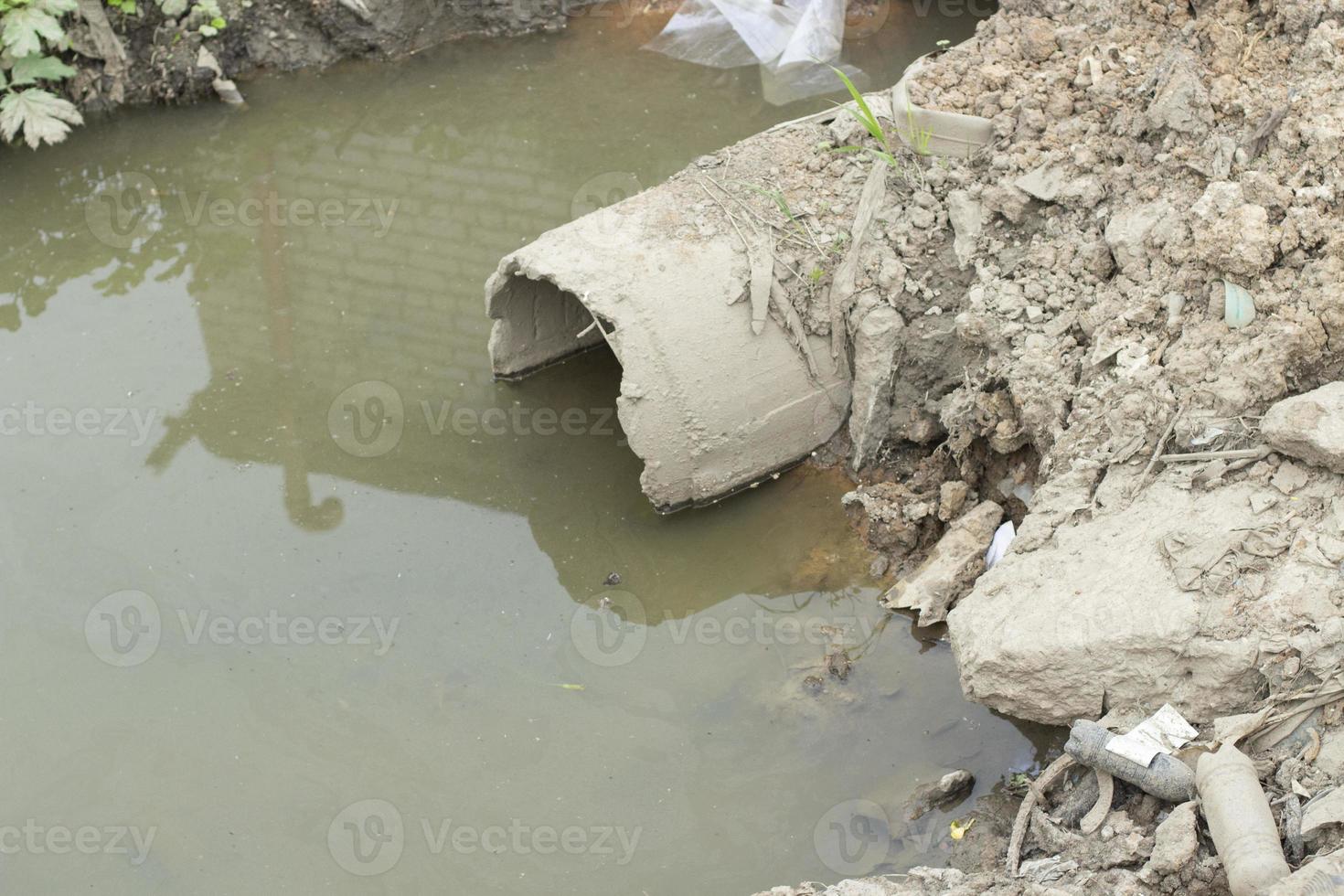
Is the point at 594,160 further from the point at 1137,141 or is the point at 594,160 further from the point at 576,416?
the point at 1137,141

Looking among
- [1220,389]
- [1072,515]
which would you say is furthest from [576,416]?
[1220,389]

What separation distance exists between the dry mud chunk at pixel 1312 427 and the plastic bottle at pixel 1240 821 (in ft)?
2.93

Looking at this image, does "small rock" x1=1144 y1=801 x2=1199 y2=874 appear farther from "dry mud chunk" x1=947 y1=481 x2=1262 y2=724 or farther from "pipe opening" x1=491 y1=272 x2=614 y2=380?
"pipe opening" x1=491 y1=272 x2=614 y2=380

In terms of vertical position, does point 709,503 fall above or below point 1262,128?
below

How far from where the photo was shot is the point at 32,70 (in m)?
6.67

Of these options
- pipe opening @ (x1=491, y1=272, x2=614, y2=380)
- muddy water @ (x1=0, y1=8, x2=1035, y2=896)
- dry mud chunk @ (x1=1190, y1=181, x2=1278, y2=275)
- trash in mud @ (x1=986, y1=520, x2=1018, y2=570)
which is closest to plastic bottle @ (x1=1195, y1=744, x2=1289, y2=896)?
muddy water @ (x1=0, y1=8, x2=1035, y2=896)

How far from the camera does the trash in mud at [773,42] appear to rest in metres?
7.28

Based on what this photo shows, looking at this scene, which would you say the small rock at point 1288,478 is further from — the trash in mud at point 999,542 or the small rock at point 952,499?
the small rock at point 952,499

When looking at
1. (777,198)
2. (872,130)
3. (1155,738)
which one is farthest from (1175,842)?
(872,130)

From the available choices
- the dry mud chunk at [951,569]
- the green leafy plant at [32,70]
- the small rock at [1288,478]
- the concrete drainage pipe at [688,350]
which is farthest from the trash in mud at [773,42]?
the small rock at [1288,478]

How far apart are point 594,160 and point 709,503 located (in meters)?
2.42

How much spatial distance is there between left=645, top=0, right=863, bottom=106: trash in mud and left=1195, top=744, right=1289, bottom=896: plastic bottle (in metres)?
4.76

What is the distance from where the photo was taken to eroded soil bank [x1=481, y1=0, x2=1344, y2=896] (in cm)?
366

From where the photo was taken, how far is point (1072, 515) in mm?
4203
